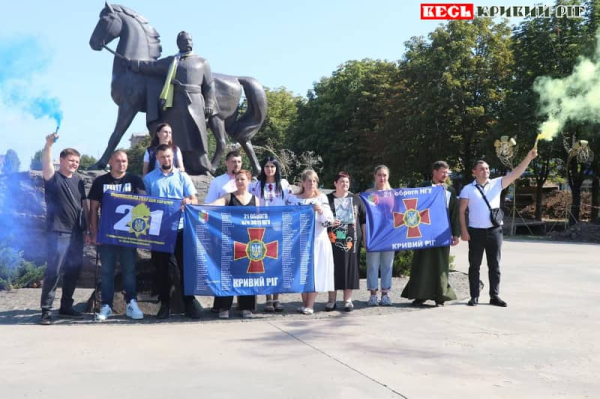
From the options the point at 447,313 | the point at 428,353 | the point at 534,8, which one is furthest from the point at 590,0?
the point at 428,353

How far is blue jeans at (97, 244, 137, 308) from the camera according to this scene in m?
7.38

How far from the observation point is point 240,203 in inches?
304

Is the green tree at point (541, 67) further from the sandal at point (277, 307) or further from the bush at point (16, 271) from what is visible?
the bush at point (16, 271)

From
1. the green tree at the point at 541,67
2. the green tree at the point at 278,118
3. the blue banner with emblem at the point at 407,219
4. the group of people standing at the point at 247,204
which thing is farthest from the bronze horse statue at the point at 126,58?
the green tree at the point at 278,118

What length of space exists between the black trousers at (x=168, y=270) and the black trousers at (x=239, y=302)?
33cm

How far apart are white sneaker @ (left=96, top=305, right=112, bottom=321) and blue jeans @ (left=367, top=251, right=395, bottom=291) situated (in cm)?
335

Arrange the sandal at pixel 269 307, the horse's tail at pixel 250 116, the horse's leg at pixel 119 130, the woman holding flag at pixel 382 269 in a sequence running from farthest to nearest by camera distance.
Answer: the horse's tail at pixel 250 116 → the horse's leg at pixel 119 130 → the woman holding flag at pixel 382 269 → the sandal at pixel 269 307

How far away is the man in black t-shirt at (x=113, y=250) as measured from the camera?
7.36 meters

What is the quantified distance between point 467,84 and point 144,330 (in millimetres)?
31439

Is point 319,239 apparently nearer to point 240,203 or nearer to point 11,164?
point 240,203

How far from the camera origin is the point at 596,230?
24562 mm

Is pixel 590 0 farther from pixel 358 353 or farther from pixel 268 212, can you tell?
pixel 358 353

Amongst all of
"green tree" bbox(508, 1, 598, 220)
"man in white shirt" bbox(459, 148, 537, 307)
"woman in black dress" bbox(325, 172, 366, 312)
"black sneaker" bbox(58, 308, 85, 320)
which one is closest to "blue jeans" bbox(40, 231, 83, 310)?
"black sneaker" bbox(58, 308, 85, 320)

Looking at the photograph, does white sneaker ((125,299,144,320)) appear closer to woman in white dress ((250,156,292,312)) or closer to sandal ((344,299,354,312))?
woman in white dress ((250,156,292,312))
